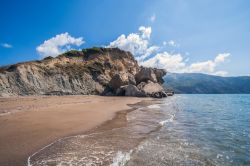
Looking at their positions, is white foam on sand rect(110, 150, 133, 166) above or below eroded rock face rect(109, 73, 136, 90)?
→ below

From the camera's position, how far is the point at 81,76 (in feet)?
189

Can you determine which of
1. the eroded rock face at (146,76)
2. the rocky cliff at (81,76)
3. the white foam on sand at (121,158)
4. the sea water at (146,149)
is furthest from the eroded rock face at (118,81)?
the white foam on sand at (121,158)

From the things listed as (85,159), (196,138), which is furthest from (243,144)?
(85,159)

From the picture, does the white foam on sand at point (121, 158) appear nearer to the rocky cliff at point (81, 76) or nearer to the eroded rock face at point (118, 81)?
the rocky cliff at point (81, 76)

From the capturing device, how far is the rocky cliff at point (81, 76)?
145 ft

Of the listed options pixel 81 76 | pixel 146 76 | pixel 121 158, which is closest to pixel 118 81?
pixel 81 76

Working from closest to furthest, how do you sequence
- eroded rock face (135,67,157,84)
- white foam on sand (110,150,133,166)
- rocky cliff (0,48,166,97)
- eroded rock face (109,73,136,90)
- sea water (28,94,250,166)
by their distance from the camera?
white foam on sand (110,150,133,166) < sea water (28,94,250,166) < rocky cliff (0,48,166,97) < eroded rock face (109,73,136,90) < eroded rock face (135,67,157,84)

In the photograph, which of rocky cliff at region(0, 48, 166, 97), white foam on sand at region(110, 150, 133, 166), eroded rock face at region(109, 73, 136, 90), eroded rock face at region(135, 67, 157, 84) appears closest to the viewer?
white foam on sand at region(110, 150, 133, 166)

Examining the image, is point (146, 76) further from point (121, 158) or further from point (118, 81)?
point (121, 158)

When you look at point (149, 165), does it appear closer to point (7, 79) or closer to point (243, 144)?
point (243, 144)

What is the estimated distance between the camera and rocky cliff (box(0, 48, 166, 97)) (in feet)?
145

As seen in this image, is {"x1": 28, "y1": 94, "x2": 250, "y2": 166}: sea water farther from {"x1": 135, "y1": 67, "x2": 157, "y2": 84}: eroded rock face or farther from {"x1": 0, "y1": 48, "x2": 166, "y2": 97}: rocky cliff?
{"x1": 135, "y1": 67, "x2": 157, "y2": 84}: eroded rock face

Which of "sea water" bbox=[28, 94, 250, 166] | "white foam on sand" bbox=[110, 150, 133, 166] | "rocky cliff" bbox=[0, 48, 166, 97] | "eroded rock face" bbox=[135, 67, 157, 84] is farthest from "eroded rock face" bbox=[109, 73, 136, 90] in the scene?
"white foam on sand" bbox=[110, 150, 133, 166]

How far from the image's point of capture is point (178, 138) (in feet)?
35.0
